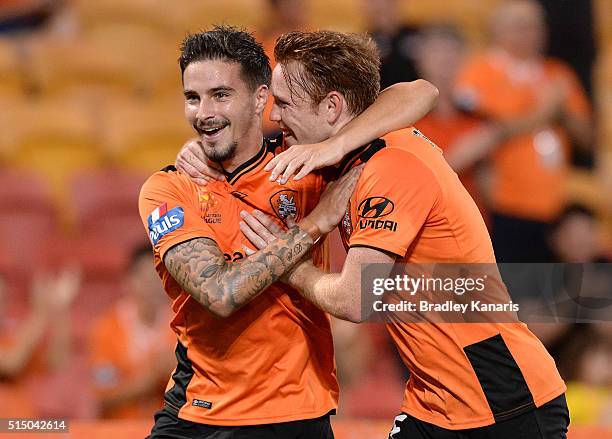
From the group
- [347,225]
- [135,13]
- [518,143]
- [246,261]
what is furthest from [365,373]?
[135,13]

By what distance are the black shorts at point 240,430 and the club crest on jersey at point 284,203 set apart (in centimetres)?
71

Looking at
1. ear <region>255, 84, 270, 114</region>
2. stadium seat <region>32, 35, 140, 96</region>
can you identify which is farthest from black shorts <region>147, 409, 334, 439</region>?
stadium seat <region>32, 35, 140, 96</region>

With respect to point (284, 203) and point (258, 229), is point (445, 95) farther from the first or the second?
point (258, 229)

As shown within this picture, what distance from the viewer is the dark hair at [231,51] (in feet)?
10.9

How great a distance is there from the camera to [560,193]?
23.0ft

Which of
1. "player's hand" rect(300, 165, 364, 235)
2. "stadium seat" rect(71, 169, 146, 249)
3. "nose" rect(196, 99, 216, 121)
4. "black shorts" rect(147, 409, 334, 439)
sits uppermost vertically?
"stadium seat" rect(71, 169, 146, 249)

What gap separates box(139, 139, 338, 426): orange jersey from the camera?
10.6 ft

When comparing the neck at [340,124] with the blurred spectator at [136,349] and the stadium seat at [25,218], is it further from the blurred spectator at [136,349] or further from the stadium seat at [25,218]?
the stadium seat at [25,218]

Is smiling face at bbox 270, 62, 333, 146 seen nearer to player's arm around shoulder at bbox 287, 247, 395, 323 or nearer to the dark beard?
the dark beard

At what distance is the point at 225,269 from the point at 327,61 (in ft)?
2.47

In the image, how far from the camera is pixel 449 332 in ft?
10.1

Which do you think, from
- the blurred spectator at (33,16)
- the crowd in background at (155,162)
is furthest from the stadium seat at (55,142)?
the blurred spectator at (33,16)

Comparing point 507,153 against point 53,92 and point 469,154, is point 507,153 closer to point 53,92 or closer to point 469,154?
point 469,154

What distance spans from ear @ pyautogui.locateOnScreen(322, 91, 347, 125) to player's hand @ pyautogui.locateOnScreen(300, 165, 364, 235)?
195 millimetres
